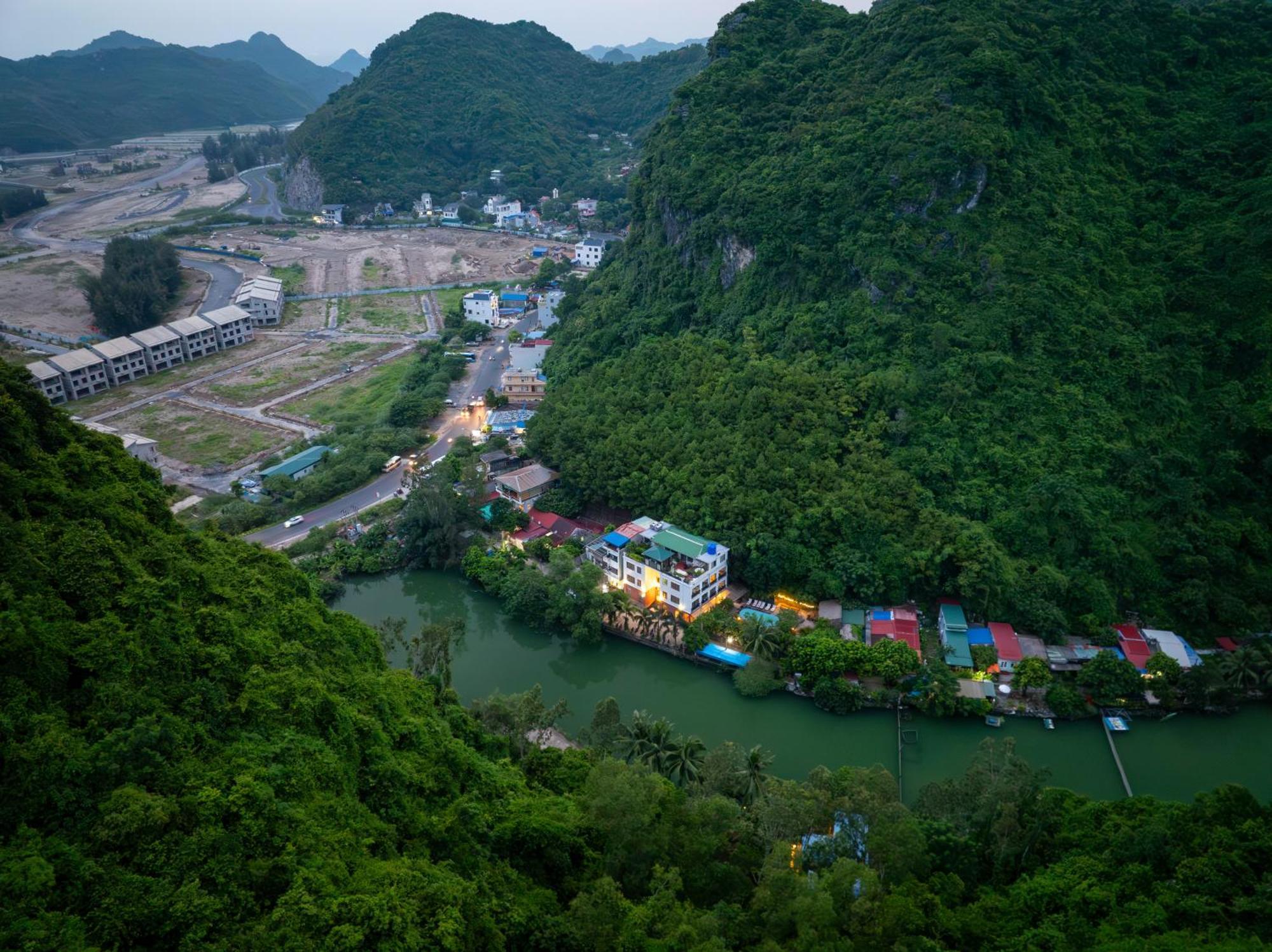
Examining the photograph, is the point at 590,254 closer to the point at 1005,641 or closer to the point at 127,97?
the point at 1005,641

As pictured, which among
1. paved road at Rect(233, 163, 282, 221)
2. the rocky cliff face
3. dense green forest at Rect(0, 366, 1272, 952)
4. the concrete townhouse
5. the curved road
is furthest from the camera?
paved road at Rect(233, 163, 282, 221)

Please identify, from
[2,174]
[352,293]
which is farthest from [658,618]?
[2,174]

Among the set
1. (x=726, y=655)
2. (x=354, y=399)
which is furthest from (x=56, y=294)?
(x=726, y=655)

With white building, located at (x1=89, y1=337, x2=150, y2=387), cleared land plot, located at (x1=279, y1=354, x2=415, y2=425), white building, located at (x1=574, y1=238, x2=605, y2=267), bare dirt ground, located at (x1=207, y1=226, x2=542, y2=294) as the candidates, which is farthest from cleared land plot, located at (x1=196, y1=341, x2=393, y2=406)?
white building, located at (x1=574, y1=238, x2=605, y2=267)

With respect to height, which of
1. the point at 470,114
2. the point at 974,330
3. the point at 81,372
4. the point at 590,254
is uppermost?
the point at 470,114

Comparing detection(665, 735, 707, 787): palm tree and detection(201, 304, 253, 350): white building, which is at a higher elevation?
detection(201, 304, 253, 350): white building

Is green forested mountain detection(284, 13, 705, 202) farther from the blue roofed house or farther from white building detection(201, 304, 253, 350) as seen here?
the blue roofed house

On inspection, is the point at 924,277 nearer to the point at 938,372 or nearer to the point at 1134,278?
the point at 938,372
